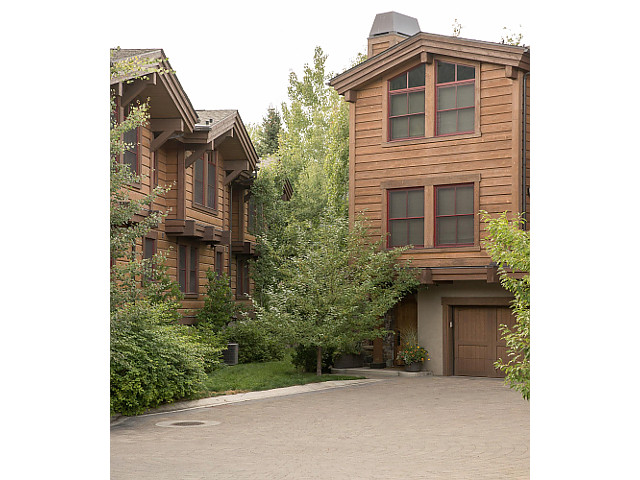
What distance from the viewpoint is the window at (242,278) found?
29.0 meters

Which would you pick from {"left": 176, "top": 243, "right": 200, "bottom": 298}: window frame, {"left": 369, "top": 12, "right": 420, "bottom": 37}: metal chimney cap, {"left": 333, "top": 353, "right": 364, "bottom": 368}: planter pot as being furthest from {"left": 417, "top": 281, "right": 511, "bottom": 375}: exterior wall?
{"left": 369, "top": 12, "right": 420, "bottom": 37}: metal chimney cap

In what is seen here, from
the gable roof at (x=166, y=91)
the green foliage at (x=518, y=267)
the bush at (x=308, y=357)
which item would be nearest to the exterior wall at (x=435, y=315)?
the bush at (x=308, y=357)

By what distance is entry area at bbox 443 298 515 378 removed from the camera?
20.8 metres

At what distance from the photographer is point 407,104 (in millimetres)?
21797

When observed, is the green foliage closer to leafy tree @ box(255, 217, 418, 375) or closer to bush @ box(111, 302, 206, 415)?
bush @ box(111, 302, 206, 415)

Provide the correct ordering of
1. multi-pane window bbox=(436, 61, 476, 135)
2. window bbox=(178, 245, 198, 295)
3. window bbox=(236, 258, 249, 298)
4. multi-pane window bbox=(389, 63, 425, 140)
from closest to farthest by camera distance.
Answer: multi-pane window bbox=(436, 61, 476, 135)
multi-pane window bbox=(389, 63, 425, 140)
window bbox=(178, 245, 198, 295)
window bbox=(236, 258, 249, 298)

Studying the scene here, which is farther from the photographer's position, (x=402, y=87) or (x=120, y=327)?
(x=402, y=87)

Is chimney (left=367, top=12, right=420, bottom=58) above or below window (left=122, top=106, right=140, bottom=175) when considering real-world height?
above

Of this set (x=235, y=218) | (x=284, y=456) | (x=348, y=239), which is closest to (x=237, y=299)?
(x=235, y=218)

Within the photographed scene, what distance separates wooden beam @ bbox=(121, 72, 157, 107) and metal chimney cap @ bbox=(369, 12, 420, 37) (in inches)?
420
